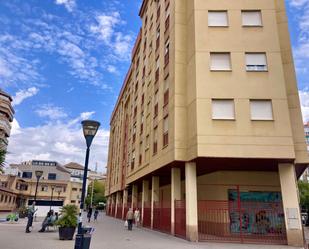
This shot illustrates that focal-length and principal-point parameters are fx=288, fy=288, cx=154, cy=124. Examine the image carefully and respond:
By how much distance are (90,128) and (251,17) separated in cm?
1374

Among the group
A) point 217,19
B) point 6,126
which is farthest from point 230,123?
point 6,126

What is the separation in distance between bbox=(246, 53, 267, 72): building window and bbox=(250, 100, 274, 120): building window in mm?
2009

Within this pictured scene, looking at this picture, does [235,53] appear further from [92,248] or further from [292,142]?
[92,248]

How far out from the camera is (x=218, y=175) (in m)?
20.2

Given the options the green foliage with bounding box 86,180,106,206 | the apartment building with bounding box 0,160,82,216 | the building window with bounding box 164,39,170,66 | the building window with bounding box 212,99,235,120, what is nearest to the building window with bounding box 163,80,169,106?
the building window with bounding box 164,39,170,66

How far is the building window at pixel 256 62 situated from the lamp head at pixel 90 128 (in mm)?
11001

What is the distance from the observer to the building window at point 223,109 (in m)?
16.6

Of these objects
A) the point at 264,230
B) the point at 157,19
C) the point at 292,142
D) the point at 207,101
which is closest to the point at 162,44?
the point at 157,19

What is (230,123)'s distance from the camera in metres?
16.3

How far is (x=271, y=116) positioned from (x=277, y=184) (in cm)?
614

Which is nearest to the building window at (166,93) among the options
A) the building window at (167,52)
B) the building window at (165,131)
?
the building window at (165,131)

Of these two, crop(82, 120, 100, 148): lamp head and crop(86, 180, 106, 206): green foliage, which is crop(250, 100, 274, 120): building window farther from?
crop(86, 180, 106, 206): green foliage

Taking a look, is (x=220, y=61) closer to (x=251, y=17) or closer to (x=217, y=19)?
(x=217, y=19)

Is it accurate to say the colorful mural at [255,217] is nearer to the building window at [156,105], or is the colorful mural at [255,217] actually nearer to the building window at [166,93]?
the building window at [166,93]
